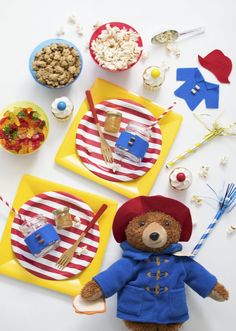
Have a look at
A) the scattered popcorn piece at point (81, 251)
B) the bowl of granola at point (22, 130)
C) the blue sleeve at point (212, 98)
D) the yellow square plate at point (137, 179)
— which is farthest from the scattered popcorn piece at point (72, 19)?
the scattered popcorn piece at point (81, 251)

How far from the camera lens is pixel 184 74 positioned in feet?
4.35

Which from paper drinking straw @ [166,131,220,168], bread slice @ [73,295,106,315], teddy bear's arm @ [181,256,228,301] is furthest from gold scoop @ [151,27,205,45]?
bread slice @ [73,295,106,315]

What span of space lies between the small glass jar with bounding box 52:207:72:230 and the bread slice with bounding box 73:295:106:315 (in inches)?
8.0

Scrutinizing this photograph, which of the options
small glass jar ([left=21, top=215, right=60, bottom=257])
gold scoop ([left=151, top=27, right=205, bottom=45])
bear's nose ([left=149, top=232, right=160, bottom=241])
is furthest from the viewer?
gold scoop ([left=151, top=27, right=205, bottom=45])

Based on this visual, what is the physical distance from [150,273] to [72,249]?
0.24 m

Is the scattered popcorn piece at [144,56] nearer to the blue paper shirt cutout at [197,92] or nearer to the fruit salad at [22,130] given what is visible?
the blue paper shirt cutout at [197,92]

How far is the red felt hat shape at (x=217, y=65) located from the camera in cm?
133

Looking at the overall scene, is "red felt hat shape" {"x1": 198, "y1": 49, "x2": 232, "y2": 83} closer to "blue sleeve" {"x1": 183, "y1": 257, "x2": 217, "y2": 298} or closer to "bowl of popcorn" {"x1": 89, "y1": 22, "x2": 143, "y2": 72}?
"bowl of popcorn" {"x1": 89, "y1": 22, "x2": 143, "y2": 72}

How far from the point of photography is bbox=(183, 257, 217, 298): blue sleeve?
1181 mm

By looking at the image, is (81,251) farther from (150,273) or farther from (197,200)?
(197,200)

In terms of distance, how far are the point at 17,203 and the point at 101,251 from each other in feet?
0.90

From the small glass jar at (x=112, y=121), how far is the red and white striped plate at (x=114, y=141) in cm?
3

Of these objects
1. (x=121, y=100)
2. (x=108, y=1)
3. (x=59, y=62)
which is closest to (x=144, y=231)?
(x=121, y=100)

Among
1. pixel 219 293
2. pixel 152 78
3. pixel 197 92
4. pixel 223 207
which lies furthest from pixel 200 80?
pixel 219 293
